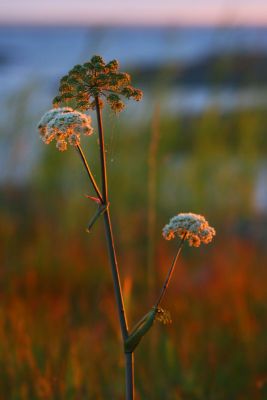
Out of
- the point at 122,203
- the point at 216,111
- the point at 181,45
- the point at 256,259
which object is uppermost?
the point at 181,45

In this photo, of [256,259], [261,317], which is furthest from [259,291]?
[256,259]

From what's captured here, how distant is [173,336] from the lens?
11.3 ft

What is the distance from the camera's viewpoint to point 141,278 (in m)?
5.09

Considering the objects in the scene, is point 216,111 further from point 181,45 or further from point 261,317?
point 261,317

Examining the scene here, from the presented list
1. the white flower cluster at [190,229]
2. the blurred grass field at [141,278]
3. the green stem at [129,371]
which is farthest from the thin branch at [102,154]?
the blurred grass field at [141,278]

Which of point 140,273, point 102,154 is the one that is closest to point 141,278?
point 140,273

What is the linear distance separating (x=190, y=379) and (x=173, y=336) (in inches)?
29.2

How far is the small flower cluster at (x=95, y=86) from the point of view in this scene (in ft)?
4.57

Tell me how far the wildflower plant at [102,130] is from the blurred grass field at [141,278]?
41cm

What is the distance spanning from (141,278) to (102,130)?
380 centimetres

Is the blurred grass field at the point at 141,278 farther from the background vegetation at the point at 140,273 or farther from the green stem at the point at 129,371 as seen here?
the green stem at the point at 129,371

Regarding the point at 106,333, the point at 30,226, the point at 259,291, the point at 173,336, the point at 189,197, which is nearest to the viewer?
the point at 173,336

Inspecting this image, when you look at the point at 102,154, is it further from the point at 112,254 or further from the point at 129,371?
the point at 129,371

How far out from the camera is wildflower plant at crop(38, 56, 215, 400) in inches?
53.8
